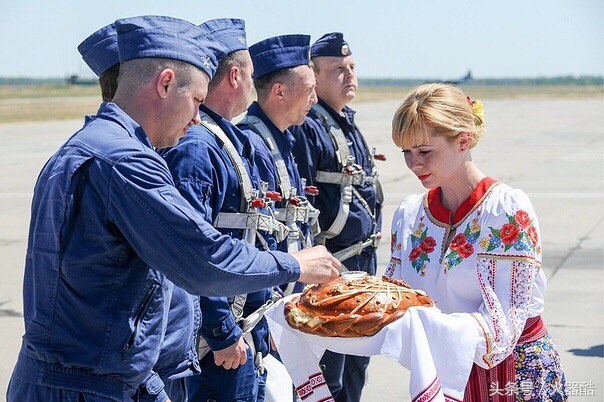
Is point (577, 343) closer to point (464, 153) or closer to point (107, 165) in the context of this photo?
point (464, 153)

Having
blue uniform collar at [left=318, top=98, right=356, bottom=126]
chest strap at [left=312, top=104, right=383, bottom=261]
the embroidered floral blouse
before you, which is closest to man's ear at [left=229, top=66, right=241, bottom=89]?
the embroidered floral blouse

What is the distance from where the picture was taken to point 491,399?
3664mm

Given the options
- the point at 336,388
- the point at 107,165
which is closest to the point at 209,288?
the point at 107,165

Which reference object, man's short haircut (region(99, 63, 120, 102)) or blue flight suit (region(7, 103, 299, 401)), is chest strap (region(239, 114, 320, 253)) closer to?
man's short haircut (region(99, 63, 120, 102))

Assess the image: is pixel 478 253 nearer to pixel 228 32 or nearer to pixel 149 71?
pixel 149 71

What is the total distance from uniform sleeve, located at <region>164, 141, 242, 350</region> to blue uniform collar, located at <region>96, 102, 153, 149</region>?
0.95 m

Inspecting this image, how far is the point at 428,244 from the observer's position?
3.83 meters

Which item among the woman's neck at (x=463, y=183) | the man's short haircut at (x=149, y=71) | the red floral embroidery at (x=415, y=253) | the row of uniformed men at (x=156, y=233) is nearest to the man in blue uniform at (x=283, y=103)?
the row of uniformed men at (x=156, y=233)

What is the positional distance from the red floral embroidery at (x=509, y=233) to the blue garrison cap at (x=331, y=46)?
321 cm

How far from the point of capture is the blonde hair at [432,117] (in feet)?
12.1

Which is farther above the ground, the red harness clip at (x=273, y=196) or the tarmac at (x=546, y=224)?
the red harness clip at (x=273, y=196)

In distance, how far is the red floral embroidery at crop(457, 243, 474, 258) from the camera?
362cm

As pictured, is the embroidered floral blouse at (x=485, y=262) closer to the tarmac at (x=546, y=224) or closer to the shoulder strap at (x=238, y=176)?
the shoulder strap at (x=238, y=176)

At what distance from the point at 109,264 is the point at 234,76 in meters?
1.76
